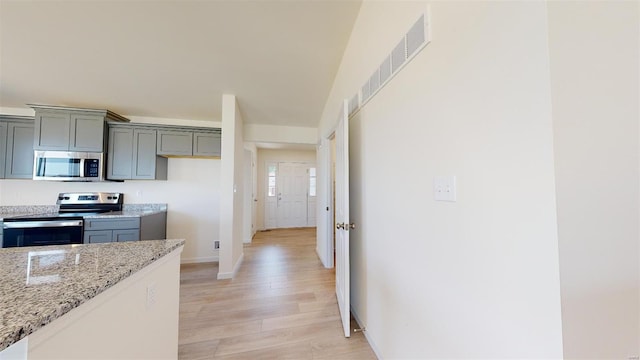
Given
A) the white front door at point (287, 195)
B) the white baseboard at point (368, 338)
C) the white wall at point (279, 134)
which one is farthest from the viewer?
the white front door at point (287, 195)

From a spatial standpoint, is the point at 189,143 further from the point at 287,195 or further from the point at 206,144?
the point at 287,195

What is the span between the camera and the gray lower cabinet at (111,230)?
275cm

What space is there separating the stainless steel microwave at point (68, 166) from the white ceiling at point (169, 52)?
30.2 inches

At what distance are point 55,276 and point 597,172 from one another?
1688mm

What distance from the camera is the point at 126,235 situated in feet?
9.26

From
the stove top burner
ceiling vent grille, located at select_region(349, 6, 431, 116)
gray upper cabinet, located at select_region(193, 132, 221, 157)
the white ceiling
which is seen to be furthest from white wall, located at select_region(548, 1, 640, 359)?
the stove top burner

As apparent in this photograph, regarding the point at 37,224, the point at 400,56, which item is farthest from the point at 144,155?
the point at 400,56

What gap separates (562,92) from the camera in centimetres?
56

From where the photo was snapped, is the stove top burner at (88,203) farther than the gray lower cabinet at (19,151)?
Yes

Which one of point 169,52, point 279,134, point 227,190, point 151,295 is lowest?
point 151,295

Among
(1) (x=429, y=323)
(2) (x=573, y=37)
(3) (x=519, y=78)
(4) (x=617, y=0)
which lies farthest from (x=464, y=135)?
(1) (x=429, y=323)

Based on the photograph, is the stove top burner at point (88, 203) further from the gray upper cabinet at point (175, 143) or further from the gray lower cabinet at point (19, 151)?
the gray upper cabinet at point (175, 143)

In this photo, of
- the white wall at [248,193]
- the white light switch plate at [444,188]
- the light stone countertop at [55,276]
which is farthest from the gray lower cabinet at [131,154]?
the white light switch plate at [444,188]

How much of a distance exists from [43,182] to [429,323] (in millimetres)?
5138
